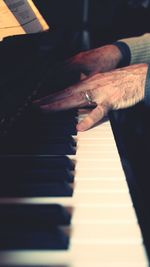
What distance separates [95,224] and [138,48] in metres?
1.85

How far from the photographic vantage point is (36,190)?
2.78 feet

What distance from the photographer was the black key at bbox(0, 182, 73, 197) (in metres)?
0.84

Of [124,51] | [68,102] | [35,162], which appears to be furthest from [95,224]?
[124,51]

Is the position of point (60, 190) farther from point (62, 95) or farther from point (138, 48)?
point (138, 48)

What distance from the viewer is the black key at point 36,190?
837 mm

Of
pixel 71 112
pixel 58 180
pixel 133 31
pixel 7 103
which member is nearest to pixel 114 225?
pixel 58 180

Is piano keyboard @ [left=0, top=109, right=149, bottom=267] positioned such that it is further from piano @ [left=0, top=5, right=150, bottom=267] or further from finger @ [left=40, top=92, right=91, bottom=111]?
finger @ [left=40, top=92, right=91, bottom=111]

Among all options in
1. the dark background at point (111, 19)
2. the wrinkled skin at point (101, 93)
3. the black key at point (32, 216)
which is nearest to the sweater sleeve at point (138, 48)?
the wrinkled skin at point (101, 93)

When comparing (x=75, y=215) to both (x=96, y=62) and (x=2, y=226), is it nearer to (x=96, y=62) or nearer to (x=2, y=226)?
(x=2, y=226)

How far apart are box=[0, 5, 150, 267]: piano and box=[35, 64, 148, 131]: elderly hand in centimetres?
5

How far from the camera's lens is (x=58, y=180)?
0.89m

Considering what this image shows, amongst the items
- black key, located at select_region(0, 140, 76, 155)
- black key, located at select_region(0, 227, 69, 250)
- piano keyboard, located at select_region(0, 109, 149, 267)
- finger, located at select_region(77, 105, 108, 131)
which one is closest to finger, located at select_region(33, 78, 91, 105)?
finger, located at select_region(77, 105, 108, 131)

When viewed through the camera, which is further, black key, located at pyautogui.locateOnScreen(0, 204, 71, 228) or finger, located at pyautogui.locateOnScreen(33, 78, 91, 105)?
finger, located at pyautogui.locateOnScreen(33, 78, 91, 105)

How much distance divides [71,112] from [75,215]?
0.90 metres
